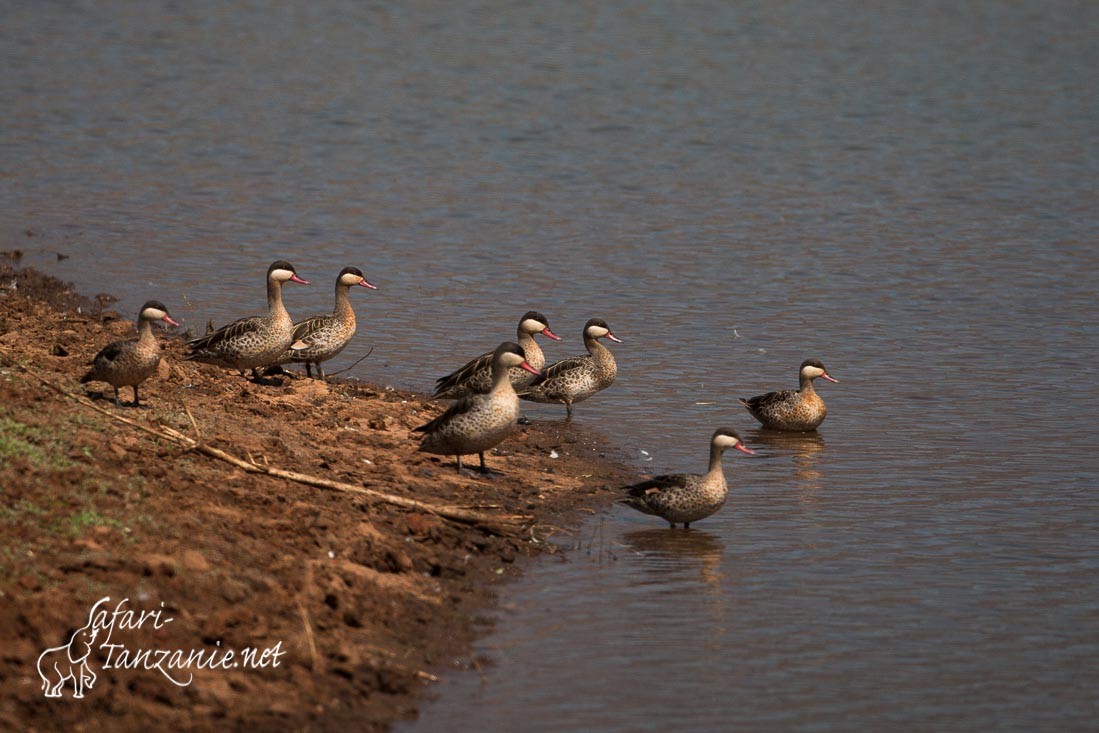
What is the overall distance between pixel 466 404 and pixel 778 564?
2984mm

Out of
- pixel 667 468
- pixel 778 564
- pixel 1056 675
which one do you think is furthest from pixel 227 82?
pixel 1056 675

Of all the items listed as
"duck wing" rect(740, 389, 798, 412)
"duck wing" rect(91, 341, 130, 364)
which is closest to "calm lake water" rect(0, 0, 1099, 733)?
"duck wing" rect(740, 389, 798, 412)

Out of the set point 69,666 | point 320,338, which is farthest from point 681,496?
point 69,666

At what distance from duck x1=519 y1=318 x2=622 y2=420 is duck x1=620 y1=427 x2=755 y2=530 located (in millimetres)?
3583

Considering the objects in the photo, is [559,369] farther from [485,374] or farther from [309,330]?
[309,330]

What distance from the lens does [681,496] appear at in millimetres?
12586

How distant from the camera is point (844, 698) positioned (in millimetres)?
9422

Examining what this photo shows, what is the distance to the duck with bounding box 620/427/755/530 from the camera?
12.6 metres

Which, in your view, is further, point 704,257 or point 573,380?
point 704,257

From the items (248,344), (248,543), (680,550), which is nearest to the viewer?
(248,543)

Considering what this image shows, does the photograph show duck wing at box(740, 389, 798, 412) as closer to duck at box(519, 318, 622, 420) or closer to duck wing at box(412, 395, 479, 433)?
duck at box(519, 318, 622, 420)

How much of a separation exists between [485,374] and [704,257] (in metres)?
9.38

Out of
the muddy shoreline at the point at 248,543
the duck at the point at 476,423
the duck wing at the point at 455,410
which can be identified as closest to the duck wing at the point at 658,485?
the muddy shoreline at the point at 248,543

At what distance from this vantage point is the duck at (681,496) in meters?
12.6
